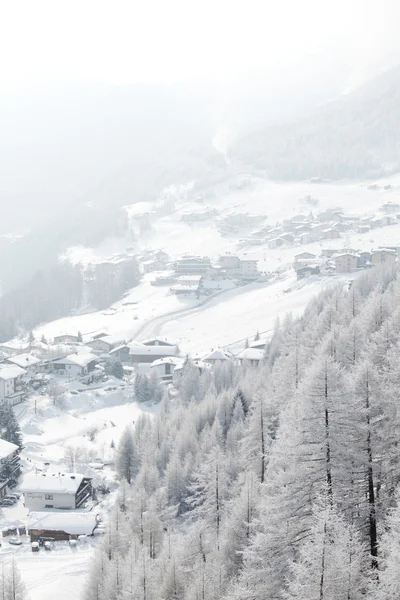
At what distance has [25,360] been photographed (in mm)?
83000

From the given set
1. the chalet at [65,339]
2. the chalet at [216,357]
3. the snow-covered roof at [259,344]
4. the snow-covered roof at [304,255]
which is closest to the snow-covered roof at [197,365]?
the chalet at [216,357]

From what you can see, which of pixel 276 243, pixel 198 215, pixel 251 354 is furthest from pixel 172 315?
pixel 198 215

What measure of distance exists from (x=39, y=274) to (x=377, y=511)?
143 metres

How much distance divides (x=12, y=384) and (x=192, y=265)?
56866 millimetres

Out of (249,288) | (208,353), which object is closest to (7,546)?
(208,353)

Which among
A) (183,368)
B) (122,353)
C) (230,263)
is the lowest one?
(122,353)

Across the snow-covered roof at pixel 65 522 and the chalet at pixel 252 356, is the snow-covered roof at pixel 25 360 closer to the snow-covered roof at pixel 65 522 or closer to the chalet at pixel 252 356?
the chalet at pixel 252 356

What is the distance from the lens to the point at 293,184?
194750 millimetres

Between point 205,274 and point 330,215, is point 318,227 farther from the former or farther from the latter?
point 205,274

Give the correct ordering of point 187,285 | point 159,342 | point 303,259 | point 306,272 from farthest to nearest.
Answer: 1. point 303,259
2. point 187,285
3. point 306,272
4. point 159,342

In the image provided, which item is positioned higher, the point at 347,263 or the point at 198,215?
the point at 198,215

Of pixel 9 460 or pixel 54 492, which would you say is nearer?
pixel 54 492

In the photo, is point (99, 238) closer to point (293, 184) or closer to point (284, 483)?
point (293, 184)

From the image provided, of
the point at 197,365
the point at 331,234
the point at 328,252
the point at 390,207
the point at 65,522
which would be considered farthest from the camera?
the point at 390,207
